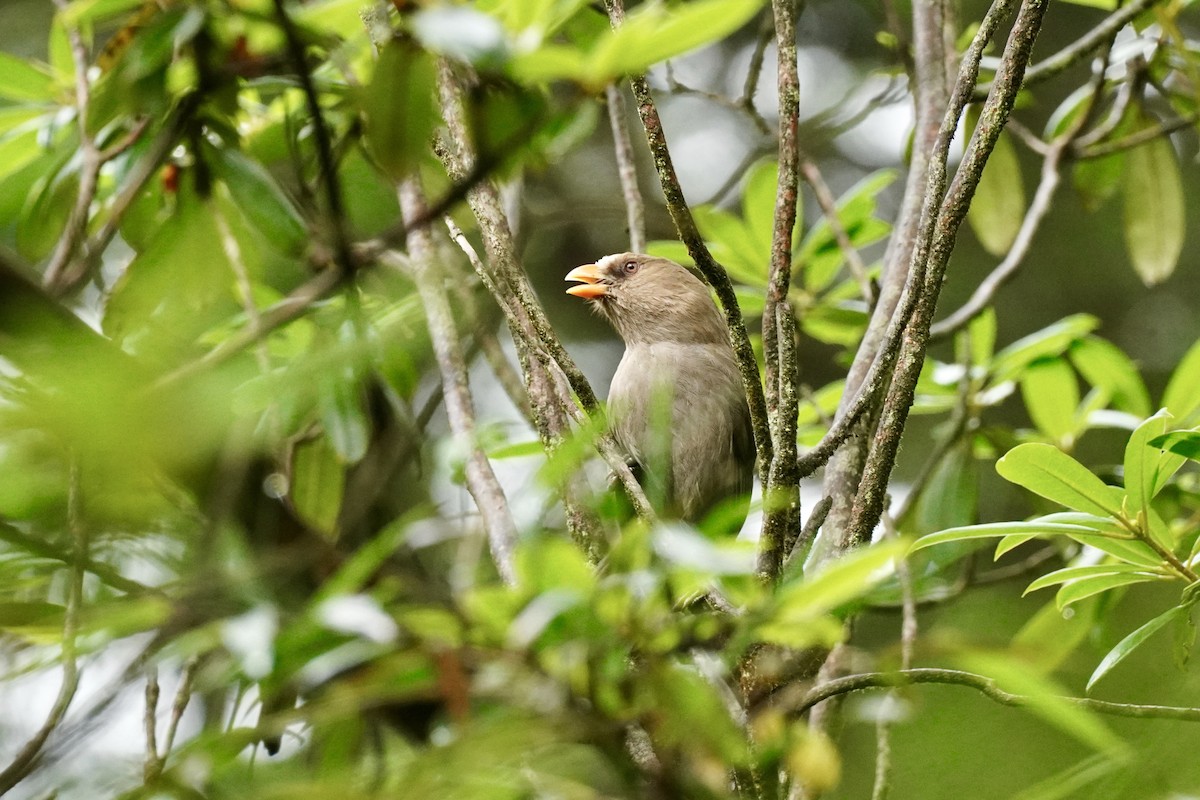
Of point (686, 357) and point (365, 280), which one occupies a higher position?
point (365, 280)

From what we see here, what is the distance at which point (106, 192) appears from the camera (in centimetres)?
273

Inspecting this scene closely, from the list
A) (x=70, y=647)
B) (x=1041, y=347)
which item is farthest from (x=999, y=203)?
(x=70, y=647)

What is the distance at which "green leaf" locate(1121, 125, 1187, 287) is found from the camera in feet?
10.7

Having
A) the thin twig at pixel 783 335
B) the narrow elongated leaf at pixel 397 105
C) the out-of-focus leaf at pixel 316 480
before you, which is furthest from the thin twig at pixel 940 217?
the out-of-focus leaf at pixel 316 480

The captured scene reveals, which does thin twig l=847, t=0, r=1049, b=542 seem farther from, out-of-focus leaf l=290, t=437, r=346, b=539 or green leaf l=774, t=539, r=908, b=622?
out-of-focus leaf l=290, t=437, r=346, b=539

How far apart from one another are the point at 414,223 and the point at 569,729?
0.44 m

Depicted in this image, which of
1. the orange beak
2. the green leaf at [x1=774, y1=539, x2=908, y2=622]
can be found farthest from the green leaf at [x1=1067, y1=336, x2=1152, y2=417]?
the green leaf at [x1=774, y1=539, x2=908, y2=622]

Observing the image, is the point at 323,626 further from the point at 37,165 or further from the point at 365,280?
the point at 37,165

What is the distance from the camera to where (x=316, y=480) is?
2.65 meters

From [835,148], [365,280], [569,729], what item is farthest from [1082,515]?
[835,148]

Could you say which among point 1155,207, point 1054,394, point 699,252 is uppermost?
point 699,252

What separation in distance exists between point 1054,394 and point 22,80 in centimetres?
258

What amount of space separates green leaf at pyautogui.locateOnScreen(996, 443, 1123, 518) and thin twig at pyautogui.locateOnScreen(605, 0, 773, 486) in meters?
0.37

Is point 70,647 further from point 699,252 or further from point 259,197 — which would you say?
point 259,197
